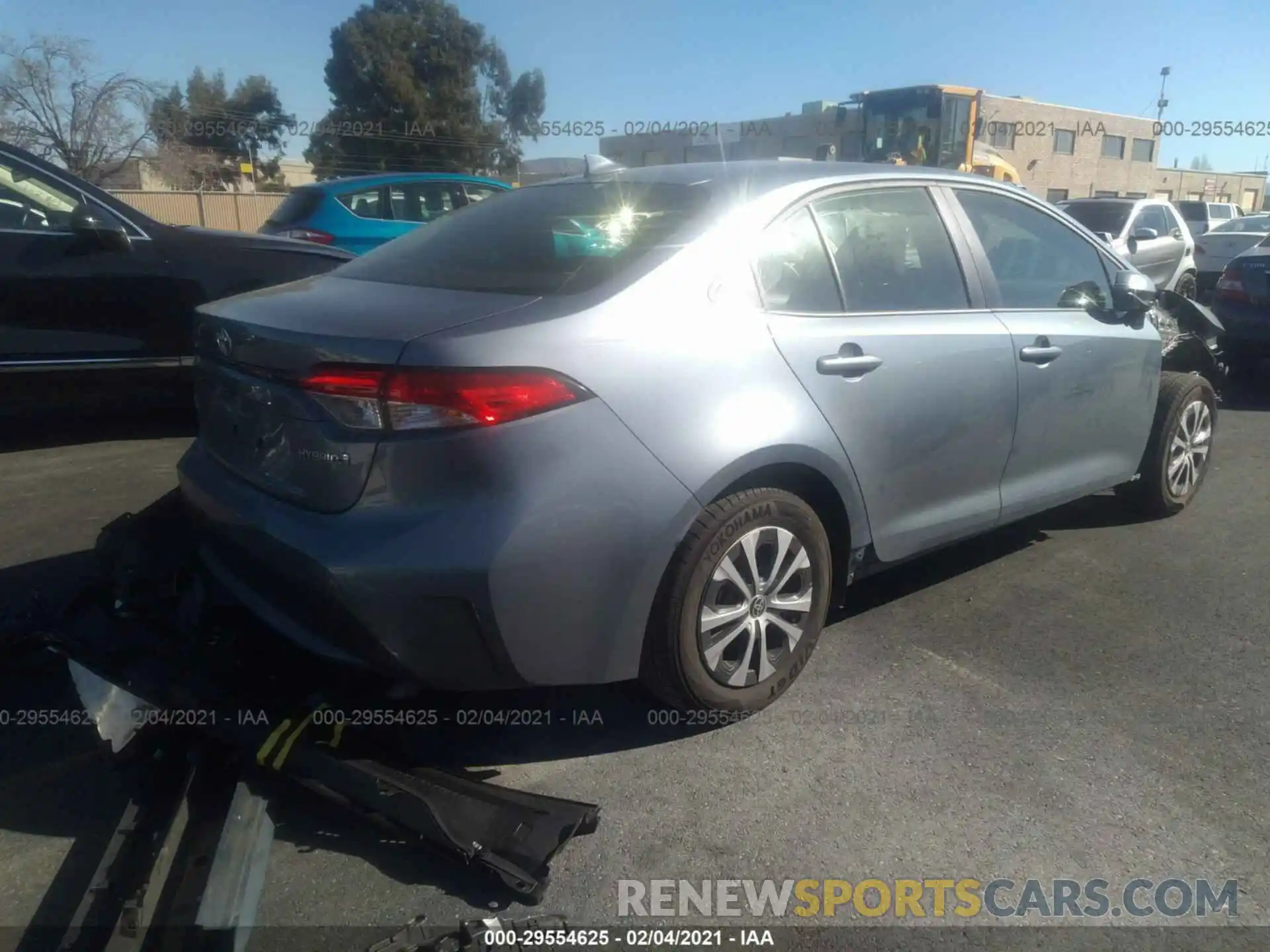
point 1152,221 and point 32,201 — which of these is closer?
point 32,201

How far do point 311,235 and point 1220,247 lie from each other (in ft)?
53.1

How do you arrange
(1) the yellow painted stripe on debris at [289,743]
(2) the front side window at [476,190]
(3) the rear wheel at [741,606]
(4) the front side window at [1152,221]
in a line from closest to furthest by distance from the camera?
(1) the yellow painted stripe on debris at [289,743] < (3) the rear wheel at [741,606] < (2) the front side window at [476,190] < (4) the front side window at [1152,221]

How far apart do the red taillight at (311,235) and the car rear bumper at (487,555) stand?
6.94m

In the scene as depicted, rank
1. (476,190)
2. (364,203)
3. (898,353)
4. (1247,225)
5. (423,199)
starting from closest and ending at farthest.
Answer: (898,353)
(364,203)
(423,199)
(476,190)
(1247,225)

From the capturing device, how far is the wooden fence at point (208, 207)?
2780cm

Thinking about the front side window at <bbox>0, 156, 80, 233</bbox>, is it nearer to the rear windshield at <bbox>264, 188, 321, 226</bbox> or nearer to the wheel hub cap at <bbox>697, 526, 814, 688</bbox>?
the rear windshield at <bbox>264, 188, 321, 226</bbox>

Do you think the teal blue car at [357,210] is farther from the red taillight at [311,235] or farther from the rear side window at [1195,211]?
the rear side window at [1195,211]

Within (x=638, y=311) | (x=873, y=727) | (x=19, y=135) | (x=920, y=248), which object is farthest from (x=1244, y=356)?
(x=19, y=135)

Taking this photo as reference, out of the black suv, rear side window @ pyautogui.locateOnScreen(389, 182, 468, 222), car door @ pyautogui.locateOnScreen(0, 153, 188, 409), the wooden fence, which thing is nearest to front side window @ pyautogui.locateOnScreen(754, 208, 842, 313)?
the black suv

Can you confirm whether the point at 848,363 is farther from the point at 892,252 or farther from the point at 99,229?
the point at 99,229

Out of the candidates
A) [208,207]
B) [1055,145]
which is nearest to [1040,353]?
[208,207]

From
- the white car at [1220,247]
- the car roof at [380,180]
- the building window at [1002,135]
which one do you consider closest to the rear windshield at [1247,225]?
the white car at [1220,247]

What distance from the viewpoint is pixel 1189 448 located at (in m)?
4.76

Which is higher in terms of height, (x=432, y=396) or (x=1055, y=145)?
(x=1055, y=145)
